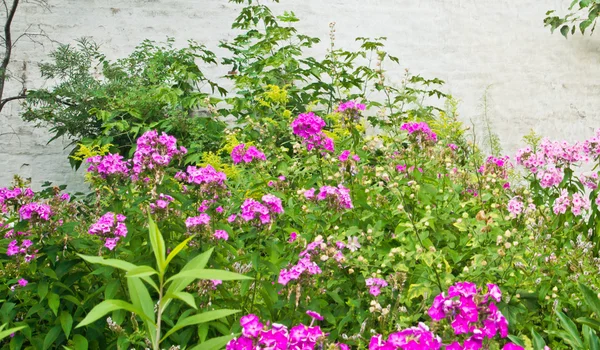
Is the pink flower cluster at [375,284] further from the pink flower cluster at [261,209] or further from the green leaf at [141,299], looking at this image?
the green leaf at [141,299]

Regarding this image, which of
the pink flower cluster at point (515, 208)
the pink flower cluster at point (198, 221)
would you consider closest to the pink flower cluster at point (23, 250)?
the pink flower cluster at point (198, 221)

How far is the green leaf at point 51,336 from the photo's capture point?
2409 millimetres

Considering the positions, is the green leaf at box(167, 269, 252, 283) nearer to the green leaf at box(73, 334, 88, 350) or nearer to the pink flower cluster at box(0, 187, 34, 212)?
the green leaf at box(73, 334, 88, 350)

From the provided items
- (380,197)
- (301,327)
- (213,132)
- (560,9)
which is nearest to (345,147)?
(380,197)

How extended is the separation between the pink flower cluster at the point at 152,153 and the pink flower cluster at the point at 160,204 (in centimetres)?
12

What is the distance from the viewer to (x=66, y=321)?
2439 mm

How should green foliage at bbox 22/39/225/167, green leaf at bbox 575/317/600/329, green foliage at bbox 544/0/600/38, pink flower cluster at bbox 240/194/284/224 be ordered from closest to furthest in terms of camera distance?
green leaf at bbox 575/317/600/329 < pink flower cluster at bbox 240/194/284/224 < green foliage at bbox 22/39/225/167 < green foliage at bbox 544/0/600/38

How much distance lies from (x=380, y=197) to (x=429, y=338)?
5.23ft

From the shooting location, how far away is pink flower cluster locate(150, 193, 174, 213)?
2.50 m

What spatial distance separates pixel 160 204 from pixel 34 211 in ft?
1.52

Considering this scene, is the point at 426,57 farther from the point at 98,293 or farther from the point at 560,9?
the point at 98,293

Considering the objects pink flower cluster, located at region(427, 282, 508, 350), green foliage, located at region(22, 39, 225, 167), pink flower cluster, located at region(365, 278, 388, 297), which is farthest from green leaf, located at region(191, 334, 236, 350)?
green foliage, located at region(22, 39, 225, 167)

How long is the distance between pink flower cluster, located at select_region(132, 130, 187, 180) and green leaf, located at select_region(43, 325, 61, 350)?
0.65 meters

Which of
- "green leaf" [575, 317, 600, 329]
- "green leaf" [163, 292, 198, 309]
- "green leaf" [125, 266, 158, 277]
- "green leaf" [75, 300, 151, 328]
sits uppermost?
"green leaf" [125, 266, 158, 277]
